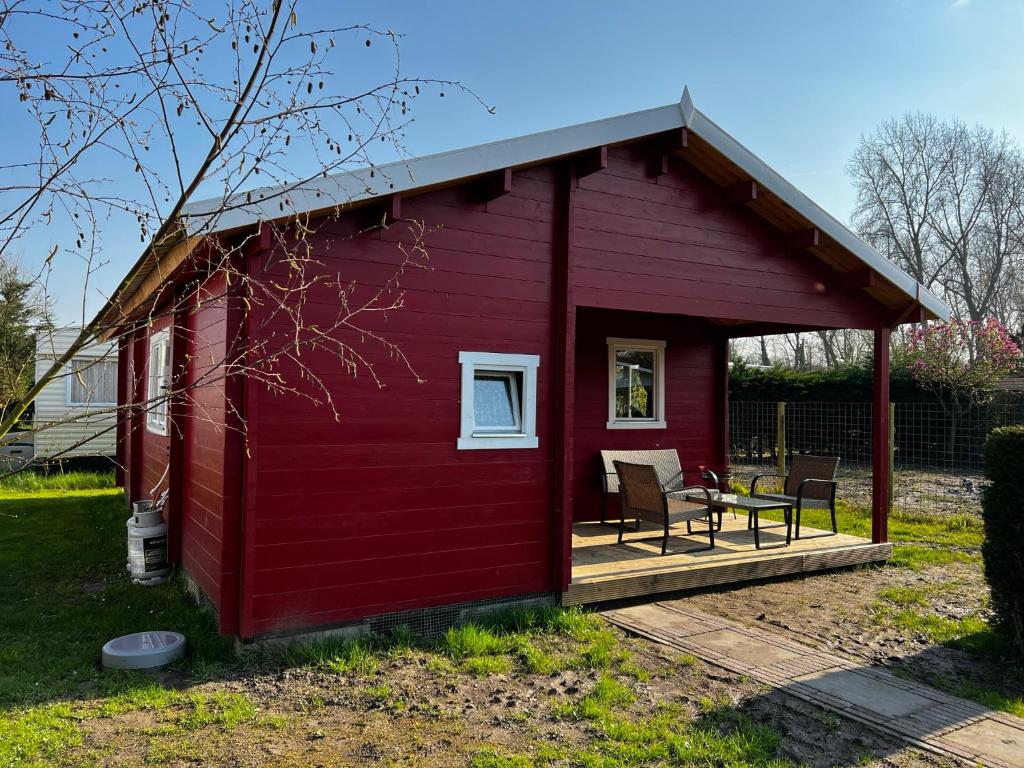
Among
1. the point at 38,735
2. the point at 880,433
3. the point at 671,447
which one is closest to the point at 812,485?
the point at 880,433

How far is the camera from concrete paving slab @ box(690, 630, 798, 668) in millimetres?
4801

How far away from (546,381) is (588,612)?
1.82 metres

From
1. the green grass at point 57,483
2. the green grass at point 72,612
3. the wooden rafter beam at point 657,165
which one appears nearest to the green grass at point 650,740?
the green grass at point 72,612

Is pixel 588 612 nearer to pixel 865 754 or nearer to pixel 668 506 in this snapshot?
pixel 668 506

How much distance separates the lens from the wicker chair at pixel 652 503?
268 inches

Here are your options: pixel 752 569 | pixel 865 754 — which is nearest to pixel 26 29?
pixel 865 754

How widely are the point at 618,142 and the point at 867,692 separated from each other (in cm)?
409

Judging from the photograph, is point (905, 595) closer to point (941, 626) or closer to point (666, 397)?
point (941, 626)

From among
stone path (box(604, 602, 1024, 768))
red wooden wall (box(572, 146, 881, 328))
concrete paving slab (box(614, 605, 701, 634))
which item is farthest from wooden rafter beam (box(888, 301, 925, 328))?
concrete paving slab (box(614, 605, 701, 634))

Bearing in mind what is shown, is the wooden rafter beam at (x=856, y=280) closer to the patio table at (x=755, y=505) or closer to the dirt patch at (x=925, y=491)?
the patio table at (x=755, y=505)

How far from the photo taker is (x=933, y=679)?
14.9 feet

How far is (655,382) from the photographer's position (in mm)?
9078

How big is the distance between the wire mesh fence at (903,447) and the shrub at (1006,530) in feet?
17.8

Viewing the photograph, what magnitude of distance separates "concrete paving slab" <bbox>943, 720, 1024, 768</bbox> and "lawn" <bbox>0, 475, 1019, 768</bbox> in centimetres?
40
